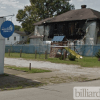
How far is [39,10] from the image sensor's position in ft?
205

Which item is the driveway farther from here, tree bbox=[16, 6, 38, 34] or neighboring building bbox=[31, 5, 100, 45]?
tree bbox=[16, 6, 38, 34]

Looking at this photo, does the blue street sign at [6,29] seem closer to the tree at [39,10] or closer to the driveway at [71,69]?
the driveway at [71,69]

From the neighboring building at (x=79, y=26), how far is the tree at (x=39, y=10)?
15378 mm

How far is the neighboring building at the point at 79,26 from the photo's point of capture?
133 feet

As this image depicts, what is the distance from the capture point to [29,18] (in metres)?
64.4

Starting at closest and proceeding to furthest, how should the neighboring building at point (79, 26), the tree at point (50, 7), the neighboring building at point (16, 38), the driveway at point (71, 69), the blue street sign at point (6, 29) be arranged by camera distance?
the blue street sign at point (6, 29) → the driveway at point (71, 69) → the neighboring building at point (79, 26) → the tree at point (50, 7) → the neighboring building at point (16, 38)

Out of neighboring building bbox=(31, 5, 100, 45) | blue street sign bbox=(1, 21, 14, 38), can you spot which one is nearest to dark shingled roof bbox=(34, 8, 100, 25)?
neighboring building bbox=(31, 5, 100, 45)

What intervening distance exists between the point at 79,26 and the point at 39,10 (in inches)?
930

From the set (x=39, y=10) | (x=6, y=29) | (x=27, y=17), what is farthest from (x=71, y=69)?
(x=27, y=17)

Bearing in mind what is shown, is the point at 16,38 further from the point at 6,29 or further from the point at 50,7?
the point at 6,29

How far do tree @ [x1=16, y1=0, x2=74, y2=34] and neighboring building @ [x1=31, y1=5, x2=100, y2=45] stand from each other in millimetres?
15378

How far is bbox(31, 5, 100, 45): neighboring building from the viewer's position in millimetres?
40466

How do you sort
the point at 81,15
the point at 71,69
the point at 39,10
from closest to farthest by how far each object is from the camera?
1. the point at 71,69
2. the point at 81,15
3. the point at 39,10

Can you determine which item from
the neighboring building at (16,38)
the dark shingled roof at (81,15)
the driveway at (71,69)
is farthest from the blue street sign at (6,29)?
the neighboring building at (16,38)
